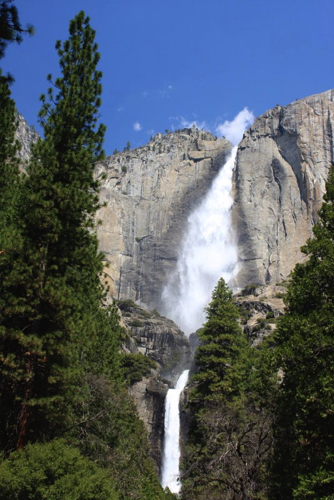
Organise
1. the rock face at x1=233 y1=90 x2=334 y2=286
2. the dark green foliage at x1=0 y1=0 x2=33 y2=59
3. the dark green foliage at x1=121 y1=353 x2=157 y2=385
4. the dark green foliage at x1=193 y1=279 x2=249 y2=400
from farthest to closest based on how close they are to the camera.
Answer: the rock face at x1=233 y1=90 x2=334 y2=286
the dark green foliage at x1=121 y1=353 x2=157 y2=385
the dark green foliage at x1=193 y1=279 x2=249 y2=400
the dark green foliage at x1=0 y1=0 x2=33 y2=59

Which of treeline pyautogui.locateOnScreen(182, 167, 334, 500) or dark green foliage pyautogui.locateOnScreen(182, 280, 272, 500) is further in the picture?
dark green foliage pyautogui.locateOnScreen(182, 280, 272, 500)

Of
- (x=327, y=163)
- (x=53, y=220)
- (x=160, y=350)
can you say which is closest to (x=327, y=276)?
(x=53, y=220)

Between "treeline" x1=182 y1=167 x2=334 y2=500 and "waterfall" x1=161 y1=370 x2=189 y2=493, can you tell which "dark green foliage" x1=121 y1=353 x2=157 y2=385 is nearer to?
"waterfall" x1=161 y1=370 x2=189 y2=493

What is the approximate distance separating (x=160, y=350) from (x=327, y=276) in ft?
195

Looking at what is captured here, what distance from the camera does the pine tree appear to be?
1221cm

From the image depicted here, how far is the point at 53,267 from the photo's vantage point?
43.2ft

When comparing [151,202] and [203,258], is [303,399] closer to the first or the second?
[203,258]

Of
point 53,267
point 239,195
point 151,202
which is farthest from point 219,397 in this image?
point 151,202

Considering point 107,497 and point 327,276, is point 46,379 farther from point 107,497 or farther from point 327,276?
point 327,276

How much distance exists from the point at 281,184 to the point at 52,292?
83962 millimetres

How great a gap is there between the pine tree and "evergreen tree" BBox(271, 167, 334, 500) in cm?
527

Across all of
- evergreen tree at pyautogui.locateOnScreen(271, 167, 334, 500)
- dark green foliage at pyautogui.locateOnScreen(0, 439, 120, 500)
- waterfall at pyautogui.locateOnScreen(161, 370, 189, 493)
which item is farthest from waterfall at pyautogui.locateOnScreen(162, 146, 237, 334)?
dark green foliage at pyautogui.locateOnScreen(0, 439, 120, 500)

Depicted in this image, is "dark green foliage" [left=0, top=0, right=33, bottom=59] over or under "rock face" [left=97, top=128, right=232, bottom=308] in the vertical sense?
under

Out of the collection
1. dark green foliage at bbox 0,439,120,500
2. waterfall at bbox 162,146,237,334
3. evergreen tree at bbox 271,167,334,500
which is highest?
waterfall at bbox 162,146,237,334
